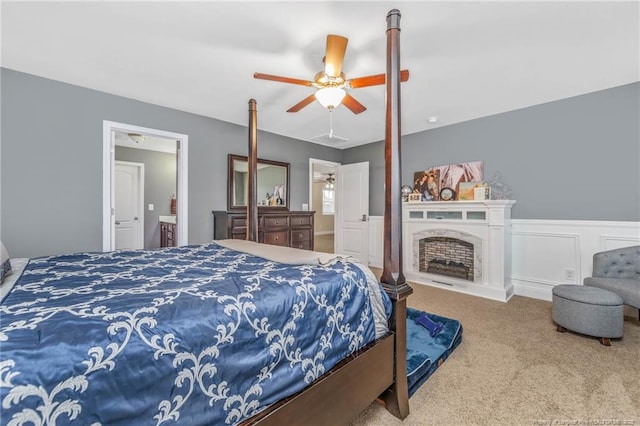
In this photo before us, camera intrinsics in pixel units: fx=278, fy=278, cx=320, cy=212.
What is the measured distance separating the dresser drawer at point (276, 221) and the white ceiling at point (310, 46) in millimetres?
1633

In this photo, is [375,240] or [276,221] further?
[375,240]

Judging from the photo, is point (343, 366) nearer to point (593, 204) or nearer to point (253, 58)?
point (253, 58)

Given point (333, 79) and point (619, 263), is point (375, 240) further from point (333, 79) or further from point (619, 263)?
point (333, 79)

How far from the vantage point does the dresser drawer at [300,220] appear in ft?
14.4

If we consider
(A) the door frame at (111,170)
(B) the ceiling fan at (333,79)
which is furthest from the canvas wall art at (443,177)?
(A) the door frame at (111,170)

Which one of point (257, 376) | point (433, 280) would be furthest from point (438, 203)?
point (257, 376)

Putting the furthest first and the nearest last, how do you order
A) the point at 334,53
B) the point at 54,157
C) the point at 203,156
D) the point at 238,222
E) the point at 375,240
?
the point at 375,240 < the point at 203,156 < the point at 238,222 < the point at 54,157 < the point at 334,53

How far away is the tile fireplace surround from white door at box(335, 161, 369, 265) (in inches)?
42.5

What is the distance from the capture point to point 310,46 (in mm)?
2293

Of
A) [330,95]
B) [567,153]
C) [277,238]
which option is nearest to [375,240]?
[277,238]

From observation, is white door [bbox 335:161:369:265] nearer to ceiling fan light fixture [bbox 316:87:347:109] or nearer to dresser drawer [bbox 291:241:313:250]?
dresser drawer [bbox 291:241:313:250]

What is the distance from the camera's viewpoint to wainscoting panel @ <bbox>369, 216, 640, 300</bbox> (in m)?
3.08

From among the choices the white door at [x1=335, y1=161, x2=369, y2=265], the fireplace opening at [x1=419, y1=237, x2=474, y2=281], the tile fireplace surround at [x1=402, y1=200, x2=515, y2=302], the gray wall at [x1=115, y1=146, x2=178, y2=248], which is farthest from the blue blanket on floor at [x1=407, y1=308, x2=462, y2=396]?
the gray wall at [x1=115, y1=146, x2=178, y2=248]

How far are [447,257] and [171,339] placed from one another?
4.06 m
